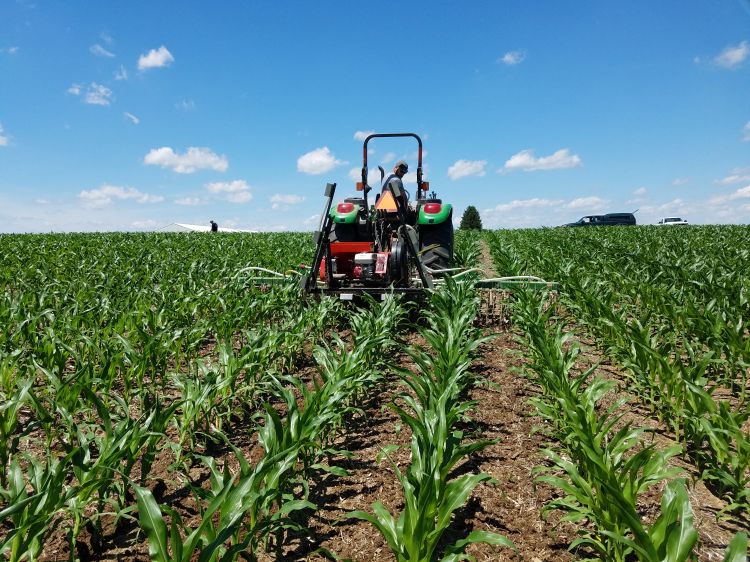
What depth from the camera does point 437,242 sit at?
264 inches

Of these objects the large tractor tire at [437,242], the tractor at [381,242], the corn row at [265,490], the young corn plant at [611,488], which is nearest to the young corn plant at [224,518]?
the corn row at [265,490]

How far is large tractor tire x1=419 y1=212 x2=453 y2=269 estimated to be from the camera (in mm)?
6648

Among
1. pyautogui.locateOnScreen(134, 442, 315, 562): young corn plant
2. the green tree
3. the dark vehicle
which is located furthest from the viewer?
the green tree

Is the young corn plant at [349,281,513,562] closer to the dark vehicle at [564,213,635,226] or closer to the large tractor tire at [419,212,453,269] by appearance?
the large tractor tire at [419,212,453,269]

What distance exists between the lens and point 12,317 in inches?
170

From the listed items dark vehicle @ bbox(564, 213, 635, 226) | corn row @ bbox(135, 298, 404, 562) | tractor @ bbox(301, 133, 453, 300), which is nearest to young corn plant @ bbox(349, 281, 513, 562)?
corn row @ bbox(135, 298, 404, 562)

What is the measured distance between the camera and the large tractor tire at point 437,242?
665 cm

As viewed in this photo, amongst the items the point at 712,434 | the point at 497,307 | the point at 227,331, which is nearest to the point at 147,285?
the point at 227,331

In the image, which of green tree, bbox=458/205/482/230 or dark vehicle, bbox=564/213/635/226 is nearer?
dark vehicle, bbox=564/213/635/226

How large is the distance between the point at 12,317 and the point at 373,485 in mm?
3716

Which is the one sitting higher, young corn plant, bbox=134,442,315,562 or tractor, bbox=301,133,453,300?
tractor, bbox=301,133,453,300

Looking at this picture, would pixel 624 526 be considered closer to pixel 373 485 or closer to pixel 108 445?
pixel 373 485

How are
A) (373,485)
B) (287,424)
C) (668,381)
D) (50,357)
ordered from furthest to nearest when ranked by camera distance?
(50,357) → (668,381) → (373,485) → (287,424)

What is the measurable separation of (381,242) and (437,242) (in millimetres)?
1235
